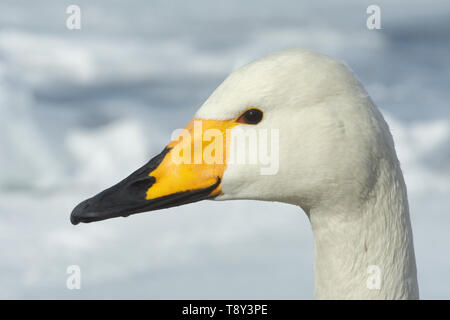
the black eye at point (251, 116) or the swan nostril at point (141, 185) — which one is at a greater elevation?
the black eye at point (251, 116)

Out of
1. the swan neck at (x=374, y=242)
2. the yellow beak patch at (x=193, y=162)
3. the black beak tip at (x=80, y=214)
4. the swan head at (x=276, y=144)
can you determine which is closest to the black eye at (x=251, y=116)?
the swan head at (x=276, y=144)

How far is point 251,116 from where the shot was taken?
3754 mm

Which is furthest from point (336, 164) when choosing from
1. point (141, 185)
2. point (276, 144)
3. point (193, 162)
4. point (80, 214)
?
point (80, 214)

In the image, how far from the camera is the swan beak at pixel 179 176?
3.85 m

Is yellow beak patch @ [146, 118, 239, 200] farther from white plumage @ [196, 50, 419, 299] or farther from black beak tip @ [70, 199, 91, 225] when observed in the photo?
black beak tip @ [70, 199, 91, 225]

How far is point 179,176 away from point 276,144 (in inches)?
26.2

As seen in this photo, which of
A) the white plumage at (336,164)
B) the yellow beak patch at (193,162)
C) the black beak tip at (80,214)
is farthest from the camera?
the black beak tip at (80,214)

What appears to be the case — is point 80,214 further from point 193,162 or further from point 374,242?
point 374,242

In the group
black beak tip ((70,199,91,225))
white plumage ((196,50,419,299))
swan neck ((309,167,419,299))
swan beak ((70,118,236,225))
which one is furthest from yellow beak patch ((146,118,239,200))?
swan neck ((309,167,419,299))

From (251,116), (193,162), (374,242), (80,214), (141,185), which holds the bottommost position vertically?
Answer: (374,242)

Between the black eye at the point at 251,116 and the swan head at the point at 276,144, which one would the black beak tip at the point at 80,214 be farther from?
the black eye at the point at 251,116

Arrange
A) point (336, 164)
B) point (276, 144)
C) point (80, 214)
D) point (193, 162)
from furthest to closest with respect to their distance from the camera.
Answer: point (80, 214) < point (193, 162) < point (276, 144) < point (336, 164)
